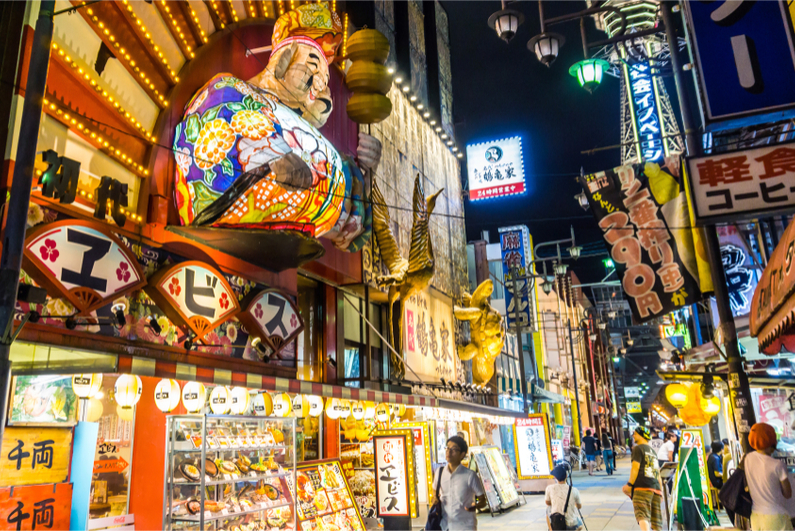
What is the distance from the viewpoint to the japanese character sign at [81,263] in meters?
7.06

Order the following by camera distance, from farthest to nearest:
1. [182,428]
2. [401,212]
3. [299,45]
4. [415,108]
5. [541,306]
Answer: [541,306]
[415,108]
[401,212]
[299,45]
[182,428]

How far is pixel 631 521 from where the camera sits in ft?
44.7

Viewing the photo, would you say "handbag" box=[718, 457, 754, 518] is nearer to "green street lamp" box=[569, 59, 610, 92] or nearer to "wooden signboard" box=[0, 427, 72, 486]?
"green street lamp" box=[569, 59, 610, 92]

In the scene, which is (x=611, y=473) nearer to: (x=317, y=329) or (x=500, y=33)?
(x=317, y=329)

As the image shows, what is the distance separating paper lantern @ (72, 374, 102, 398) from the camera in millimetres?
8078

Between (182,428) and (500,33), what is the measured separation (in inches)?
381

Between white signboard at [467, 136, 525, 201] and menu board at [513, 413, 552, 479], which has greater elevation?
white signboard at [467, 136, 525, 201]

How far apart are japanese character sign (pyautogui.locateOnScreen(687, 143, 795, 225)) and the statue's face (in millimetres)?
7484

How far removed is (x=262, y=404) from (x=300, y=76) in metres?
6.65

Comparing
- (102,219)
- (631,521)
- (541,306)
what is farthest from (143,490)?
(541,306)

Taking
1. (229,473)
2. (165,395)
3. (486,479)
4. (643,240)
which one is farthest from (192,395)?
(486,479)

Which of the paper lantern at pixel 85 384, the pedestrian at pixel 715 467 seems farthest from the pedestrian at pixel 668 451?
the paper lantern at pixel 85 384

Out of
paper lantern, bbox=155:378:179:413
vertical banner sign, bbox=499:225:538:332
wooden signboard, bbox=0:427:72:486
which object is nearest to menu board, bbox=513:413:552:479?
vertical banner sign, bbox=499:225:538:332

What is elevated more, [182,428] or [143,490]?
[182,428]
